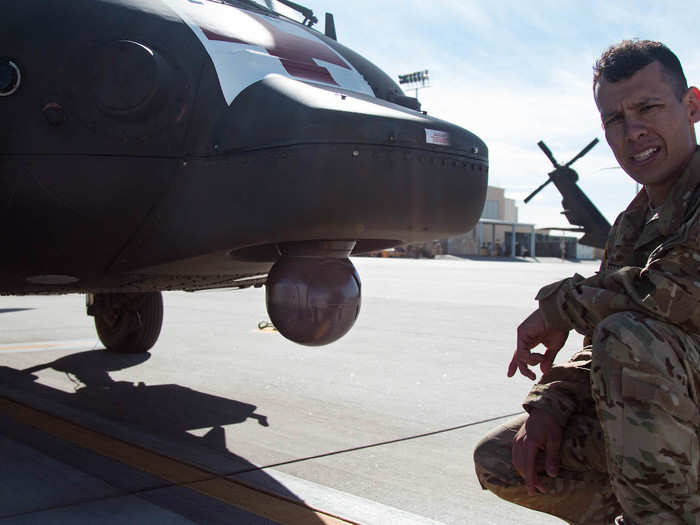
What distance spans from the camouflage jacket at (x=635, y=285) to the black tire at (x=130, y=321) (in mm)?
4824

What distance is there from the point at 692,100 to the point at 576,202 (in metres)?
26.2

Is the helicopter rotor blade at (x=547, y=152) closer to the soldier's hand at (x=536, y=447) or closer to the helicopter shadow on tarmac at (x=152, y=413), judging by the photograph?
the helicopter shadow on tarmac at (x=152, y=413)

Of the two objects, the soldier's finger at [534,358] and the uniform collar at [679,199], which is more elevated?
the uniform collar at [679,199]

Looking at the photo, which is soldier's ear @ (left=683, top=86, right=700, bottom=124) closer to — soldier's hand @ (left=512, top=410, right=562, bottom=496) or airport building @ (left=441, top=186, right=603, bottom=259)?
soldier's hand @ (left=512, top=410, right=562, bottom=496)

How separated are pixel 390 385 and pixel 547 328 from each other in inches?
139

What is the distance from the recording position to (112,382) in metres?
5.54

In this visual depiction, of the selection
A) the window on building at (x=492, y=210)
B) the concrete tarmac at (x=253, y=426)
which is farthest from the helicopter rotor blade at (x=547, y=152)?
the window on building at (x=492, y=210)

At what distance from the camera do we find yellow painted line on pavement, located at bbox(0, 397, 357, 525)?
2910 mm

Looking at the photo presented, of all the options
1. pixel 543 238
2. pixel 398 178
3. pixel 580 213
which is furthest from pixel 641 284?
pixel 543 238

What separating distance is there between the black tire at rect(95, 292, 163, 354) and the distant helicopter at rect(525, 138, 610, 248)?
21.8 m

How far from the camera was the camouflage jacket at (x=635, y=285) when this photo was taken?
1688mm

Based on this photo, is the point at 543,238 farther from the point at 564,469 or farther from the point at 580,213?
the point at 564,469

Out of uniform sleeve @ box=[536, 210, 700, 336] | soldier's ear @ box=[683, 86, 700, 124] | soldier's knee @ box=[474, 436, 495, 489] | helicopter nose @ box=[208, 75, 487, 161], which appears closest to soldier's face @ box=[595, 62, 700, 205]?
soldier's ear @ box=[683, 86, 700, 124]

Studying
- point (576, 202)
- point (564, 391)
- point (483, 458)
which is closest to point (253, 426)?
point (483, 458)
